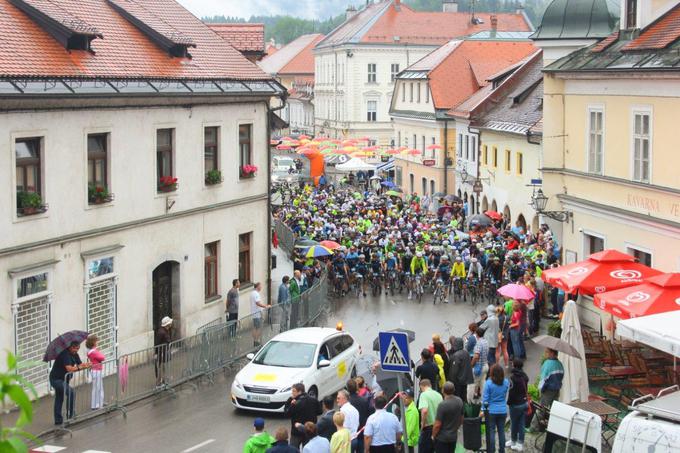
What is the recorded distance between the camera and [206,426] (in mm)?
18734

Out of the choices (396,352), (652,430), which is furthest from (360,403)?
(652,430)

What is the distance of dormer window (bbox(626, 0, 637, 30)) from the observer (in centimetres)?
2600

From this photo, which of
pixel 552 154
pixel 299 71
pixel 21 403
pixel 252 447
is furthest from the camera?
pixel 299 71

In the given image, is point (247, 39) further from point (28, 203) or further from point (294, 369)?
point (294, 369)

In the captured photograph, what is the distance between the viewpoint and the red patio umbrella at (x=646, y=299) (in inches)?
692

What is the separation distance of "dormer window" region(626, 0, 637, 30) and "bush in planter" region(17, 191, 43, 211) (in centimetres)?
1455

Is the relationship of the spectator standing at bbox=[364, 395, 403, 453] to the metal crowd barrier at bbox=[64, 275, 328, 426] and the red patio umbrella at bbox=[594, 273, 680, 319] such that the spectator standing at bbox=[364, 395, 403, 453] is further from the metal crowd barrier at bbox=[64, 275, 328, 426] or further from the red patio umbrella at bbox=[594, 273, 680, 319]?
the metal crowd barrier at bbox=[64, 275, 328, 426]

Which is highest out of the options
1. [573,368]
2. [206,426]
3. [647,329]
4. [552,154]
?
[552,154]

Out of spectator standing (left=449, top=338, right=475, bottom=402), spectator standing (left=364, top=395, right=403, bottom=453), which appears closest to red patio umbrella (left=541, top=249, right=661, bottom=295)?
spectator standing (left=449, top=338, right=475, bottom=402)

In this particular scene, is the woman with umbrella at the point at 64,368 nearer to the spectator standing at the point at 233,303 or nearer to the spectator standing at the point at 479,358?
the spectator standing at the point at 479,358

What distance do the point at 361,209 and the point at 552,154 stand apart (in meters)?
22.1

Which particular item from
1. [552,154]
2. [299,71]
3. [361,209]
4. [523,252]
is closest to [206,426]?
[552,154]

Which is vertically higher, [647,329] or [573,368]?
[647,329]

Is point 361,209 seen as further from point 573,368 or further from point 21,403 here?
point 21,403
